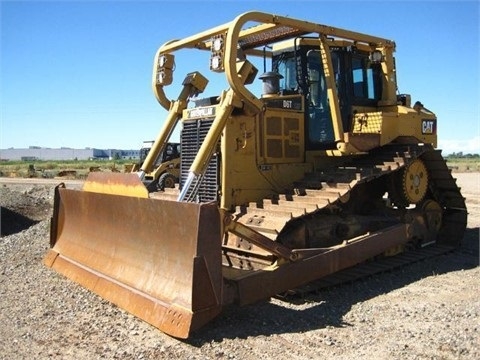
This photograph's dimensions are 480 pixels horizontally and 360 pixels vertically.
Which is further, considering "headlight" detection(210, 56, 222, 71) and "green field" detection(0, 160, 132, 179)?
"green field" detection(0, 160, 132, 179)

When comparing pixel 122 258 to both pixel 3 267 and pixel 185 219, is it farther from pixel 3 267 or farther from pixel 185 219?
pixel 3 267

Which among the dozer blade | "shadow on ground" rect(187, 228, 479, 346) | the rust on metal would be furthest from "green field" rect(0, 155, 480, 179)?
"shadow on ground" rect(187, 228, 479, 346)

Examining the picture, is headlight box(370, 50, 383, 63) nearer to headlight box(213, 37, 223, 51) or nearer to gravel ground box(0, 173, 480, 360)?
headlight box(213, 37, 223, 51)

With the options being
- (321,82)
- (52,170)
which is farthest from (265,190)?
(52,170)

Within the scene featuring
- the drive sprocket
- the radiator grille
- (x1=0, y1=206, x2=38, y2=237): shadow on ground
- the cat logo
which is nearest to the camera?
the radiator grille

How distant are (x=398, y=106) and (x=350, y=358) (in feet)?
17.0

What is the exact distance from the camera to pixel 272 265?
5750 mm

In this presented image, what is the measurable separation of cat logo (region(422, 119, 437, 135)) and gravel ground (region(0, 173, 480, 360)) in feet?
8.12

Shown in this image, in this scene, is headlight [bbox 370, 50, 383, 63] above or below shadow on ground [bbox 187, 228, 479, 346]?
above

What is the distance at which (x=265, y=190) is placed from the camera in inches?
285

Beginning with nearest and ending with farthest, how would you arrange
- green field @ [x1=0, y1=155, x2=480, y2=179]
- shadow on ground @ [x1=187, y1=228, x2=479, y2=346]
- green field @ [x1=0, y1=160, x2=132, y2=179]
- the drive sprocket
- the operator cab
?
shadow on ground @ [x1=187, y1=228, x2=479, y2=346]
the operator cab
the drive sprocket
green field @ [x1=0, y1=160, x2=132, y2=179]
green field @ [x1=0, y1=155, x2=480, y2=179]

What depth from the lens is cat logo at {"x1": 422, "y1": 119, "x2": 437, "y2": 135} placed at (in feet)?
28.2

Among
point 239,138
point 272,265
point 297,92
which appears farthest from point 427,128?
point 272,265

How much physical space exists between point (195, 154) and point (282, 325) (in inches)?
122
